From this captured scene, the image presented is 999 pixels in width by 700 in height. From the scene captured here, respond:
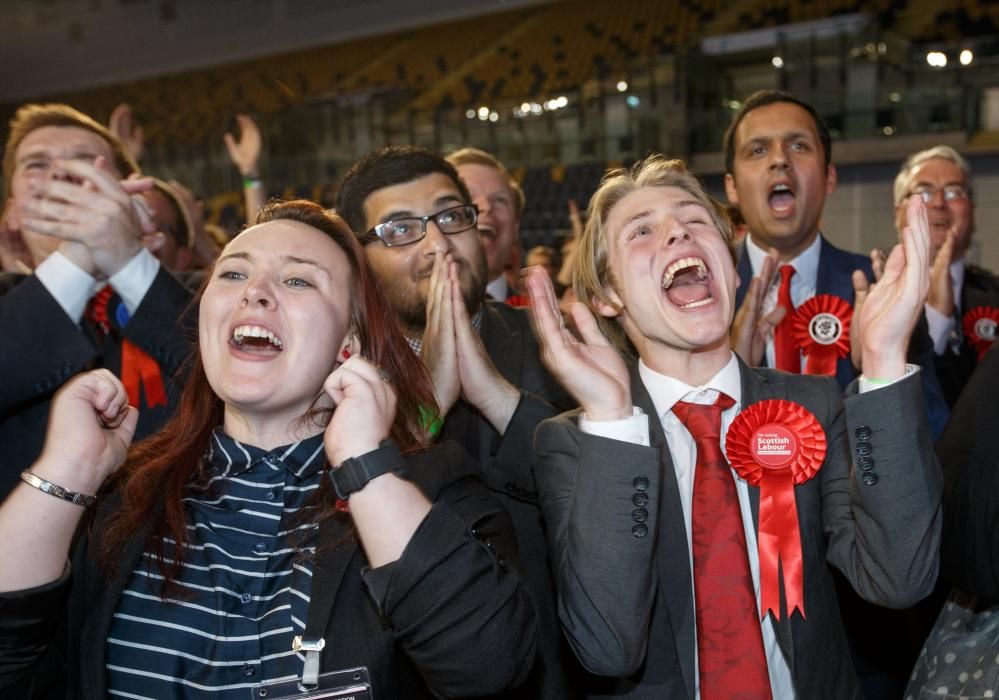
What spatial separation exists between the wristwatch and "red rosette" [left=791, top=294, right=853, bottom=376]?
1.29 metres

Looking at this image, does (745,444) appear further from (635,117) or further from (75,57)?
(75,57)

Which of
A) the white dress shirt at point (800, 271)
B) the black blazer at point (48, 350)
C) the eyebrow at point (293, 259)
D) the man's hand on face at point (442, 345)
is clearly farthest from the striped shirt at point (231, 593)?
the white dress shirt at point (800, 271)

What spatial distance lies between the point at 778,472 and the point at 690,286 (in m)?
0.38

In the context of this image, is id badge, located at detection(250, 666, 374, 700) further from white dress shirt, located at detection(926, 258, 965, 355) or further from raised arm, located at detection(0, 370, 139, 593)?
white dress shirt, located at detection(926, 258, 965, 355)

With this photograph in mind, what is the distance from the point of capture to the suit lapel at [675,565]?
1380 millimetres

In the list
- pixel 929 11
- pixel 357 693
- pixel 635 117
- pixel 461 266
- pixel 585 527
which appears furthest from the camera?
pixel 929 11

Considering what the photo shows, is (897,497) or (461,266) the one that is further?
(461,266)

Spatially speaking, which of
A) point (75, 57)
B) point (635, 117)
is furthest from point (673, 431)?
point (75, 57)

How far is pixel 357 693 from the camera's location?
1.20m

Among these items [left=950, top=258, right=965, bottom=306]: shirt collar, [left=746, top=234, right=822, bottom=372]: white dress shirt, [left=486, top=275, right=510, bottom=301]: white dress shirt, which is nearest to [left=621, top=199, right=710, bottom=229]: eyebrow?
[left=746, top=234, right=822, bottom=372]: white dress shirt

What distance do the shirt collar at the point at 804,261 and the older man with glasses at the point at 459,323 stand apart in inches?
27.8

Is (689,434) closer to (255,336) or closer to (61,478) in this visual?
(255,336)

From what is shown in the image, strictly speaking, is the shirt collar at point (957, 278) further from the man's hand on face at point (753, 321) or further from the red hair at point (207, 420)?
the red hair at point (207, 420)

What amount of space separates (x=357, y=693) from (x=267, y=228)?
0.78 metres
